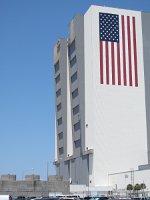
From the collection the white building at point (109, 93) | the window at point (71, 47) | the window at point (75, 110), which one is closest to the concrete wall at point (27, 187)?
the white building at point (109, 93)

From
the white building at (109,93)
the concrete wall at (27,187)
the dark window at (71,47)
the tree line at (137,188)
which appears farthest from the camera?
the dark window at (71,47)

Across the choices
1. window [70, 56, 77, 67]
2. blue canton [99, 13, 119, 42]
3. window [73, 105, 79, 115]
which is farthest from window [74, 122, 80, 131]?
blue canton [99, 13, 119, 42]

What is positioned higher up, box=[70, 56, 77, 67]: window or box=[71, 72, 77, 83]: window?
box=[70, 56, 77, 67]: window

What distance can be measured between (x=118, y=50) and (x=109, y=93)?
36.3 feet

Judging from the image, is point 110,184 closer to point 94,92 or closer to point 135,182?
point 135,182

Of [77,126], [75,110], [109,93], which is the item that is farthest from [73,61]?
[77,126]

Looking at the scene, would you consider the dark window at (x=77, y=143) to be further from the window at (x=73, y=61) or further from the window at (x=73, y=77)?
the window at (x=73, y=61)

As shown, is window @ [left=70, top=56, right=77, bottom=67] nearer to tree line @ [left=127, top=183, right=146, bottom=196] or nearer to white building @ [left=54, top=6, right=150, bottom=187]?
white building @ [left=54, top=6, right=150, bottom=187]

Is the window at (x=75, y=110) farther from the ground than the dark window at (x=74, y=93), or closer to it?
closer to it

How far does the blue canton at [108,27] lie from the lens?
113500mm

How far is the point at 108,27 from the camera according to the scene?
114 meters

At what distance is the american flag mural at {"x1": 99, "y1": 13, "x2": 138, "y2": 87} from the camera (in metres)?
111

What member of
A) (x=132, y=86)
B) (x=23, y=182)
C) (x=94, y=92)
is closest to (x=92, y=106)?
(x=94, y=92)

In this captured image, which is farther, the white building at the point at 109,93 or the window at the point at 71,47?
the window at the point at 71,47
